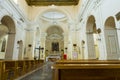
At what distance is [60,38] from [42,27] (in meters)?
5.30

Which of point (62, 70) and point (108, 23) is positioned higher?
point (108, 23)

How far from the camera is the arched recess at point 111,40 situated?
670 cm

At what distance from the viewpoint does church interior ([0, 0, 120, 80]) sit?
74.8 inches

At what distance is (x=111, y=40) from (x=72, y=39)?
7147mm

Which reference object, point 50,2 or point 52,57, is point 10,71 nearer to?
point 50,2

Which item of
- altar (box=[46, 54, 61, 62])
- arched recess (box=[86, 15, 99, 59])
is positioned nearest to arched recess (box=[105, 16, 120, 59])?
arched recess (box=[86, 15, 99, 59])

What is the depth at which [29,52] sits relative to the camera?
1380 cm

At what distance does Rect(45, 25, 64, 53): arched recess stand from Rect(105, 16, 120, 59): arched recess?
17.6 m

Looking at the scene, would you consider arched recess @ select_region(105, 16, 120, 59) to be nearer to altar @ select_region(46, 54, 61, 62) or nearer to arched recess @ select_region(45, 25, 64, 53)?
altar @ select_region(46, 54, 61, 62)

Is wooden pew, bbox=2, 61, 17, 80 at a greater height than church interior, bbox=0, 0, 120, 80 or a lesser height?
lesser

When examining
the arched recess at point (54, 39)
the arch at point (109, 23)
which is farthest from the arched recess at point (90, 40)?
the arched recess at point (54, 39)

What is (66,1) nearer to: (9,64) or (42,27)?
(42,27)

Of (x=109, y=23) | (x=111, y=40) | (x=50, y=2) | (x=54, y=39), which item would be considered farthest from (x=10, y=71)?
(x=54, y=39)

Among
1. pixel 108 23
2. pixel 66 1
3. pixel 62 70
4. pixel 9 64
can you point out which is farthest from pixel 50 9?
pixel 62 70
